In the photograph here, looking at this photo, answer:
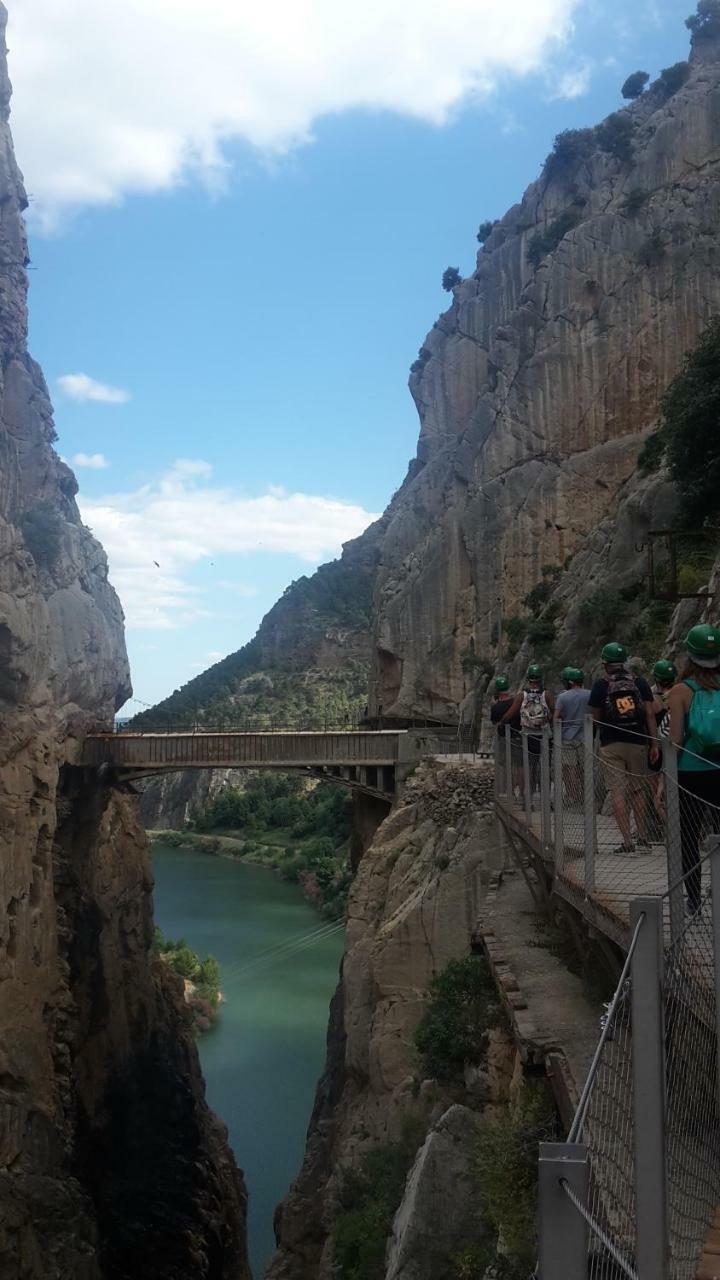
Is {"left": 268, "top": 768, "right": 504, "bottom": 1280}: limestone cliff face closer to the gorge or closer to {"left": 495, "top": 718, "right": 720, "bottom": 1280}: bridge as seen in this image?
the gorge

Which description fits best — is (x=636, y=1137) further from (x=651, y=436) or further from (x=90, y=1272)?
(x=651, y=436)

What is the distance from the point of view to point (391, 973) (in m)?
12.6

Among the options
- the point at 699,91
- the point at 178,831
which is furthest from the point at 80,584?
the point at 178,831

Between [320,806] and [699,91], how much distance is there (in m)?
51.4

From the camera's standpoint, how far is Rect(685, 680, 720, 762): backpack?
4727mm

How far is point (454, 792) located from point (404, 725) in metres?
23.1

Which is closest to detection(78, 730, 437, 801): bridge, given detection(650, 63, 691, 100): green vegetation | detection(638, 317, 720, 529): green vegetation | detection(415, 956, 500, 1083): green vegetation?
detection(638, 317, 720, 529): green vegetation

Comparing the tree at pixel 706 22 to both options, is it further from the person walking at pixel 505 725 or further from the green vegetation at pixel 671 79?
the person walking at pixel 505 725

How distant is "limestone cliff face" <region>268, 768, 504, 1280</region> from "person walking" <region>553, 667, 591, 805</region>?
4.20 meters

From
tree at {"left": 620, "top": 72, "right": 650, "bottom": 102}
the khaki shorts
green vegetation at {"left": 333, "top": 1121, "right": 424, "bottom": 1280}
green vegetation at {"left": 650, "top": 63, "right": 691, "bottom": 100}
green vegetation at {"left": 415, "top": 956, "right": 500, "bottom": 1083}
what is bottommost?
green vegetation at {"left": 333, "top": 1121, "right": 424, "bottom": 1280}

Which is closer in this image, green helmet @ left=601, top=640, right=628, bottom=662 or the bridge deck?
green helmet @ left=601, top=640, right=628, bottom=662

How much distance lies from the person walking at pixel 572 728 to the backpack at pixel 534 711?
2.48 ft

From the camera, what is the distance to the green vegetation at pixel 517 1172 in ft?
16.1

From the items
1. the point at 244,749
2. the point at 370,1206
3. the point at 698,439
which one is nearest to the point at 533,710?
the point at 370,1206
